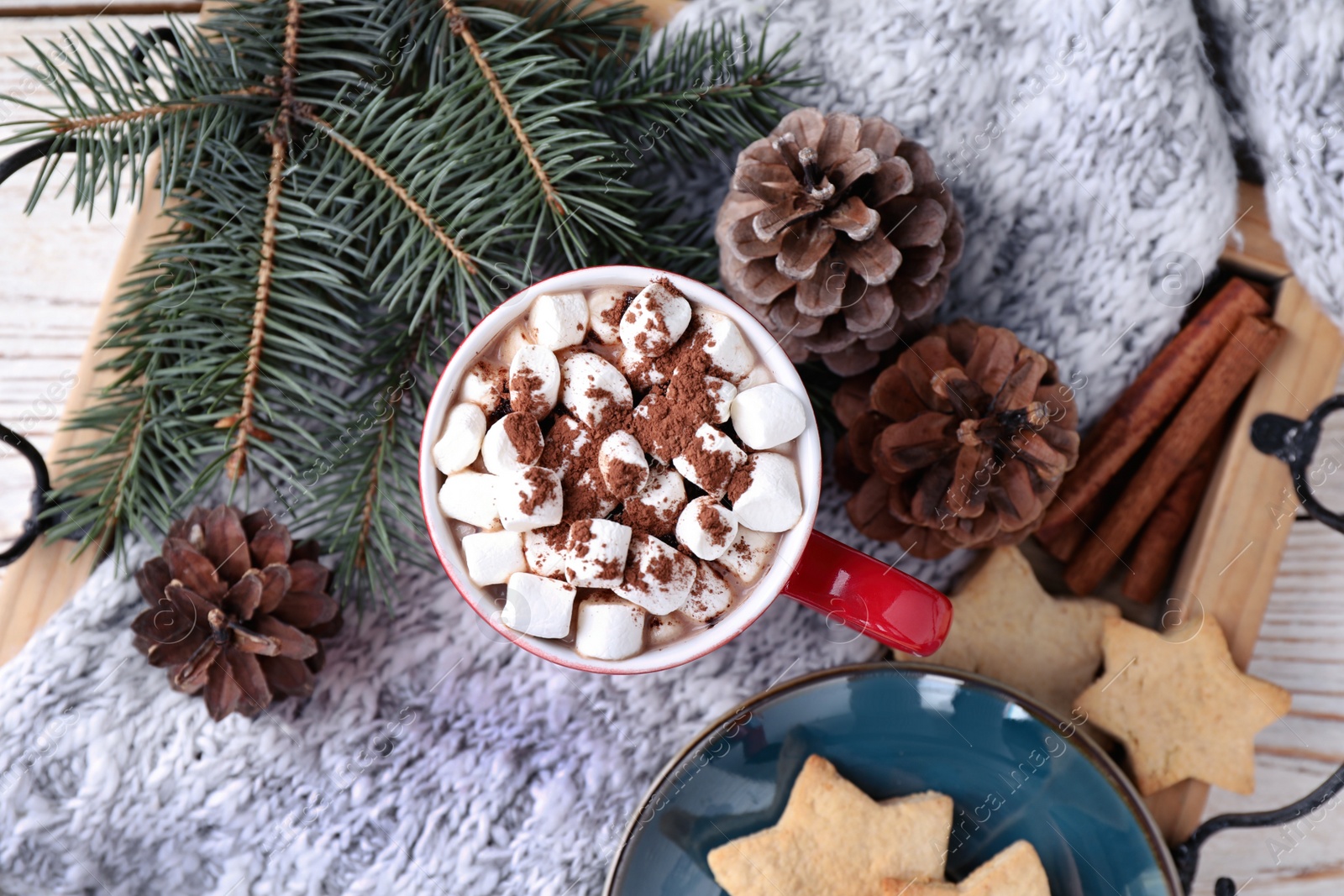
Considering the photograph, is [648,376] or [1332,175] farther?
[1332,175]

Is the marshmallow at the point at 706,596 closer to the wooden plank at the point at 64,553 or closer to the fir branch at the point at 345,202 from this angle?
the fir branch at the point at 345,202

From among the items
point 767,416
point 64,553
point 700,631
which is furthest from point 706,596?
point 64,553

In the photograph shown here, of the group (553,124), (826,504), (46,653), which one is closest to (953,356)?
(826,504)

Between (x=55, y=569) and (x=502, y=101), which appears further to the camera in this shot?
(x=55, y=569)

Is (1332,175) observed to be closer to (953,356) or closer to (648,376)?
(953,356)

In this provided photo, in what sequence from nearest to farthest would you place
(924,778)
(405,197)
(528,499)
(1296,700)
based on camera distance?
(528,499) < (405,197) < (924,778) < (1296,700)

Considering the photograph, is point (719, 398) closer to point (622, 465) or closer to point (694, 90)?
point (622, 465)

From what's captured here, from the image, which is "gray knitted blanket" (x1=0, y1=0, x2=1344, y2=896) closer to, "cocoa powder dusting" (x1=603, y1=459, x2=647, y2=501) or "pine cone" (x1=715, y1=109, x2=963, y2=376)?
"pine cone" (x1=715, y1=109, x2=963, y2=376)
